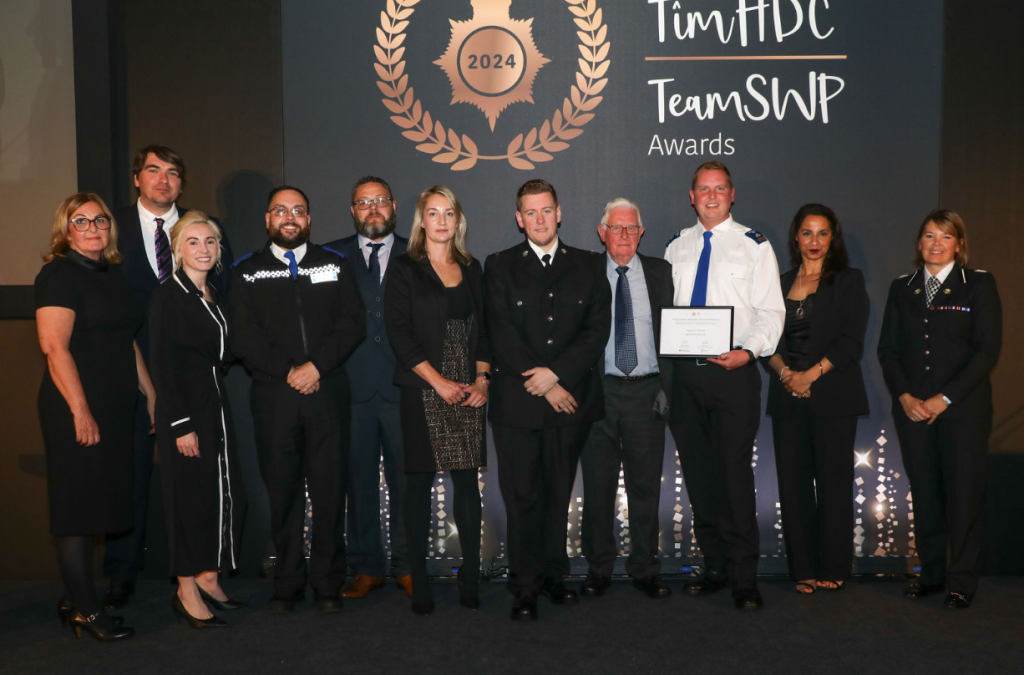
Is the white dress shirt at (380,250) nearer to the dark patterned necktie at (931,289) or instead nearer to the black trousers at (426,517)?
the black trousers at (426,517)

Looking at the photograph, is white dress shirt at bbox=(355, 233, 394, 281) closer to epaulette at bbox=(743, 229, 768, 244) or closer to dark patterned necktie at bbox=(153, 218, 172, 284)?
dark patterned necktie at bbox=(153, 218, 172, 284)

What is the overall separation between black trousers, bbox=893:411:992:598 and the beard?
2.81 m

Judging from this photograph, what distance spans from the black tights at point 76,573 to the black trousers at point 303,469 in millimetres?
798

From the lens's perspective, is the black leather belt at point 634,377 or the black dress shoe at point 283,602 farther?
the black leather belt at point 634,377

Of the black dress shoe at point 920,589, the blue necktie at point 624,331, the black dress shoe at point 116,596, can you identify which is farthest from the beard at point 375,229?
the black dress shoe at point 920,589

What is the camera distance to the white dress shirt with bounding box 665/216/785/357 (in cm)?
378

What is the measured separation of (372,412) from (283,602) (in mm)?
996

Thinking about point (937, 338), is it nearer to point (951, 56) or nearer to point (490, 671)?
point (951, 56)

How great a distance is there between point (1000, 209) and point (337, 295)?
3649 millimetres

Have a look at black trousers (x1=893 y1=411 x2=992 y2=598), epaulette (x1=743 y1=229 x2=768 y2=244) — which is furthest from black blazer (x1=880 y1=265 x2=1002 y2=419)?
epaulette (x1=743 y1=229 x2=768 y2=244)

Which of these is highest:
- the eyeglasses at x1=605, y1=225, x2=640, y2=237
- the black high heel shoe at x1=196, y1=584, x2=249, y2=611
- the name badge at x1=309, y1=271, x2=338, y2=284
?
the eyeglasses at x1=605, y1=225, x2=640, y2=237

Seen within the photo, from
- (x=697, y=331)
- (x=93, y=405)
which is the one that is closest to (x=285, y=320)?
(x=93, y=405)

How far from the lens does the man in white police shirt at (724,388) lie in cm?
375

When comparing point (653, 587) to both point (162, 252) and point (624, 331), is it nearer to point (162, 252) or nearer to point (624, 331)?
point (624, 331)
